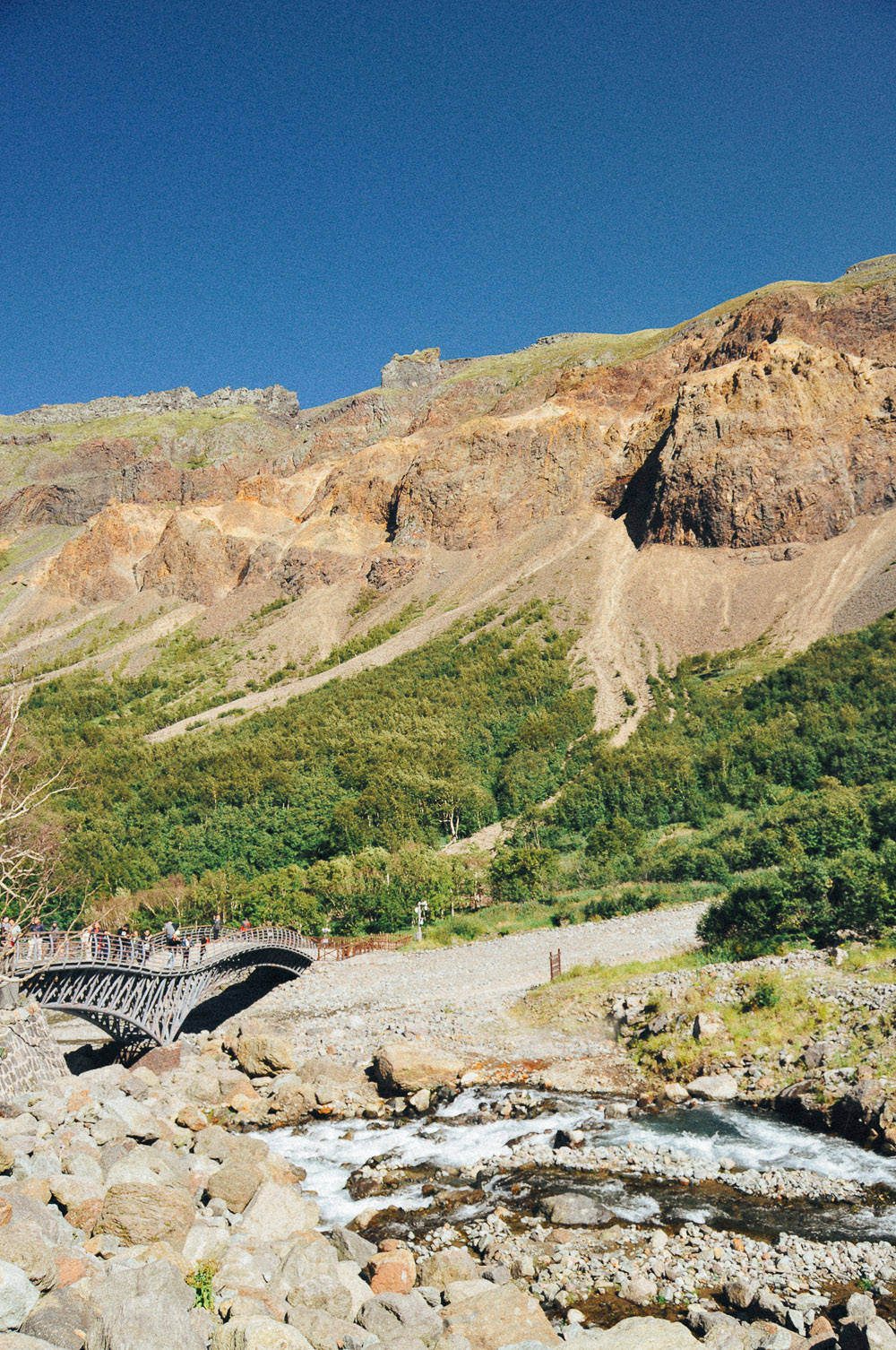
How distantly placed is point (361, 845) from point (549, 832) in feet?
35.3

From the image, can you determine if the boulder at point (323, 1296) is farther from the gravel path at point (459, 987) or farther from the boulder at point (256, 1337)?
the gravel path at point (459, 987)

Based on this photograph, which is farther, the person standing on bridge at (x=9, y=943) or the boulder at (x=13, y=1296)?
the person standing on bridge at (x=9, y=943)

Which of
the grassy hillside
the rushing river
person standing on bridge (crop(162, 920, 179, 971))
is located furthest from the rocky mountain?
the rushing river

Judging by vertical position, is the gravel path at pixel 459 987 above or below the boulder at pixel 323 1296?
below

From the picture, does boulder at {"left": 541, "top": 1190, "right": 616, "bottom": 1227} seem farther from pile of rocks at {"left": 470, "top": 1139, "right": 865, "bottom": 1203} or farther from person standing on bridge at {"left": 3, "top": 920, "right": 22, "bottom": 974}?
person standing on bridge at {"left": 3, "top": 920, "right": 22, "bottom": 974}

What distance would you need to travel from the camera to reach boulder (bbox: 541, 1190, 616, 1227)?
12484 mm

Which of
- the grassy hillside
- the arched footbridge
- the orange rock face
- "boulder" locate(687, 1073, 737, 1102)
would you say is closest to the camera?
"boulder" locate(687, 1073, 737, 1102)

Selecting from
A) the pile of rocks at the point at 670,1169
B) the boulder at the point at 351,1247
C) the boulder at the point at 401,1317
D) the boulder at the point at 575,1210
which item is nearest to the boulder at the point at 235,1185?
the boulder at the point at 351,1247

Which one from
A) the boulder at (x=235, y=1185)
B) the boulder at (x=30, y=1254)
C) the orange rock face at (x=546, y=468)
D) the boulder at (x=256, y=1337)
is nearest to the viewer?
the boulder at (x=256, y=1337)

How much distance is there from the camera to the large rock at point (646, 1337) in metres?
8.45

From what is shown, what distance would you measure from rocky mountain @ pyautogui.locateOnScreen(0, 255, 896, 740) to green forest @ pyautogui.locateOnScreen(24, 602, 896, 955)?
7.77 m

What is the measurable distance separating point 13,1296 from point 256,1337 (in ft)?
7.64

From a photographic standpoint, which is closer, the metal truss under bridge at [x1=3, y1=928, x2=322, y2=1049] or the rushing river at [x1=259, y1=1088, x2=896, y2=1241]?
the rushing river at [x1=259, y1=1088, x2=896, y2=1241]

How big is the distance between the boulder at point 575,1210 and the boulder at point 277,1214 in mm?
3663
